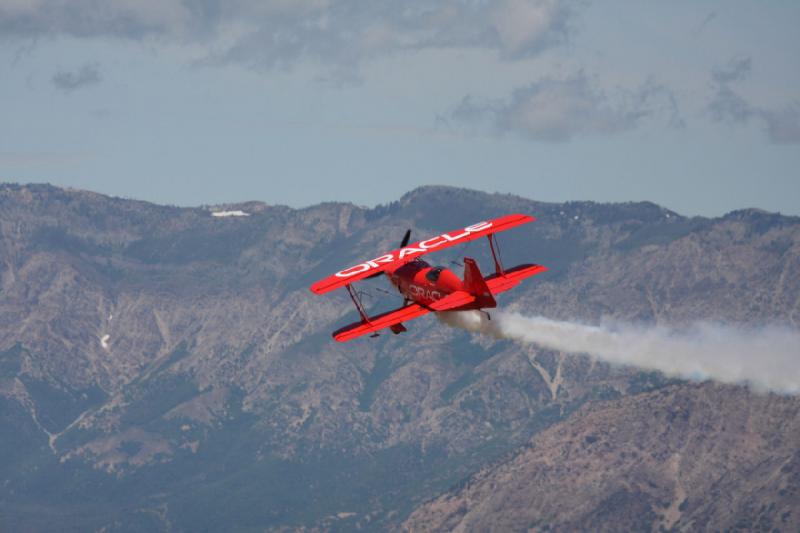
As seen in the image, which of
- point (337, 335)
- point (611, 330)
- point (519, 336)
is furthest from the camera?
point (611, 330)

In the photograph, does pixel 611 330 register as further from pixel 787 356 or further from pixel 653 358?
pixel 787 356

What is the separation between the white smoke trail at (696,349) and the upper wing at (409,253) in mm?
9243

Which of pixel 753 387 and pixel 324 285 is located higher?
pixel 324 285

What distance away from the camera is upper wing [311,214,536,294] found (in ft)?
403

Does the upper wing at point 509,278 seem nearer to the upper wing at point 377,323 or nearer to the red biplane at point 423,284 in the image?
the red biplane at point 423,284

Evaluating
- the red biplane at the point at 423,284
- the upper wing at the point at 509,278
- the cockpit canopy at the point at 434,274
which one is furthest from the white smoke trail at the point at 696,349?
the cockpit canopy at the point at 434,274

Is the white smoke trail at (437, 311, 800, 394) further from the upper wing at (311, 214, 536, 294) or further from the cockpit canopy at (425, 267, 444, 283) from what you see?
the cockpit canopy at (425, 267, 444, 283)

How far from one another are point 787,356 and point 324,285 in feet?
175

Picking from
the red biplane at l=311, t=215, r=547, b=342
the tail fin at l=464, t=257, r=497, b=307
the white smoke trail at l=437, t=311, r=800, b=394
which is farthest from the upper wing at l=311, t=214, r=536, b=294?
the white smoke trail at l=437, t=311, r=800, b=394

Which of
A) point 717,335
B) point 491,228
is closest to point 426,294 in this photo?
point 491,228

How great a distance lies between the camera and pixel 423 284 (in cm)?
12388

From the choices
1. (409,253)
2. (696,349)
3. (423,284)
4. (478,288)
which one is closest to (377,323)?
(423,284)

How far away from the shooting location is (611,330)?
14212 centimetres

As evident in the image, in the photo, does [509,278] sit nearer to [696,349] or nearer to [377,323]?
[377,323]
